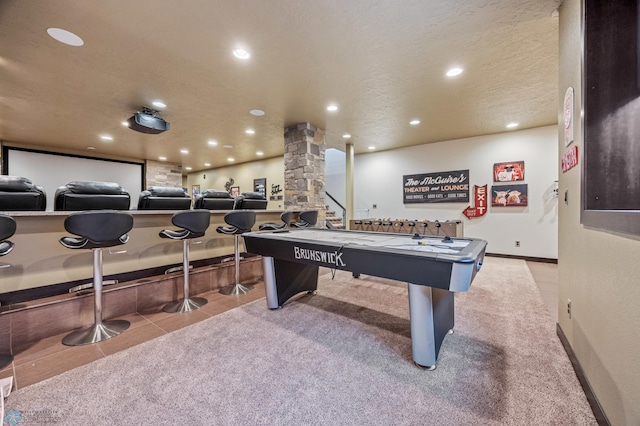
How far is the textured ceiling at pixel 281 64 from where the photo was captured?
220cm

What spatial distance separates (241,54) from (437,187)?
5.41 m

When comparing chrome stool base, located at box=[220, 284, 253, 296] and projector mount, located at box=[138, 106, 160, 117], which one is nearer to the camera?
chrome stool base, located at box=[220, 284, 253, 296]

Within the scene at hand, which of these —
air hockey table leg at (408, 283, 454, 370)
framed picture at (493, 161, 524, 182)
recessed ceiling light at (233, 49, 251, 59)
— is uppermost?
recessed ceiling light at (233, 49, 251, 59)

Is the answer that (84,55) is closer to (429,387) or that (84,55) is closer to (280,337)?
(280,337)

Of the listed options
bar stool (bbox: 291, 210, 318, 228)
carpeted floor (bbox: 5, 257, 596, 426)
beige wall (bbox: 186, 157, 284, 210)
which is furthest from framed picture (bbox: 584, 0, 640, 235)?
beige wall (bbox: 186, 157, 284, 210)

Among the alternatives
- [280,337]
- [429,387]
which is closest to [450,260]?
[429,387]

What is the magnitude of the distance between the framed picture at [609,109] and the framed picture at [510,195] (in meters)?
4.84

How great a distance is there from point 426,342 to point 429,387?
10.0 inches

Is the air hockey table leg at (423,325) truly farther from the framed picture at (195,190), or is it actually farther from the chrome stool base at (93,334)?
the framed picture at (195,190)

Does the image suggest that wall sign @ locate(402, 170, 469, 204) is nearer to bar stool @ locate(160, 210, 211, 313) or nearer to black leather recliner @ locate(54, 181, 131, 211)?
bar stool @ locate(160, 210, 211, 313)

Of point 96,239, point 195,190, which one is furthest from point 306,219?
point 195,190

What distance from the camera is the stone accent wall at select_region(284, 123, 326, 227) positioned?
16.5 feet

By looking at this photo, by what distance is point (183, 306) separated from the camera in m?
2.80

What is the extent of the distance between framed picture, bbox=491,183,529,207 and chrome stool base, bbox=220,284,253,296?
5610mm
